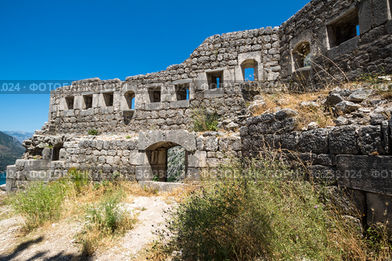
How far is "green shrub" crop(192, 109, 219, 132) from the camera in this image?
780 cm

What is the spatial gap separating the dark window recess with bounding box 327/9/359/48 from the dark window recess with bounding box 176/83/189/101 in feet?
18.4

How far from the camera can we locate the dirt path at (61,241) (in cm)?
344

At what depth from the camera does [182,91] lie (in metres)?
10.0

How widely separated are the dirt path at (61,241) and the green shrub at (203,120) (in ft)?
12.0

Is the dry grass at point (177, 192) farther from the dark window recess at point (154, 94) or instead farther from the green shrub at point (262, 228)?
the dark window recess at point (154, 94)

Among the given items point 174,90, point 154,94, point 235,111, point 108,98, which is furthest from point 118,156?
point 108,98

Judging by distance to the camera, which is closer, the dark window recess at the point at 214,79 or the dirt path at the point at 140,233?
the dirt path at the point at 140,233

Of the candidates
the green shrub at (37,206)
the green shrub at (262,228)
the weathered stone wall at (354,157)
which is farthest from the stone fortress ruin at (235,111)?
the green shrub at (37,206)

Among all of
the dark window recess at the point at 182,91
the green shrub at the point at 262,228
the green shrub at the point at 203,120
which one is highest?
the dark window recess at the point at 182,91

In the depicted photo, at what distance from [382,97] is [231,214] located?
280cm

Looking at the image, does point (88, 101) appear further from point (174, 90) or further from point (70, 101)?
point (174, 90)

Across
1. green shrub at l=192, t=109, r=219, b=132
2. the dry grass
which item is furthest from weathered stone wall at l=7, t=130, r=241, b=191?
green shrub at l=192, t=109, r=219, b=132

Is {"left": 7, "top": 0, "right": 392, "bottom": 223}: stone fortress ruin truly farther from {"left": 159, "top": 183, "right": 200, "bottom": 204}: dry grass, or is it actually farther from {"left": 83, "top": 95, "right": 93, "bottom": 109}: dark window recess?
{"left": 159, "top": 183, "right": 200, "bottom": 204}: dry grass

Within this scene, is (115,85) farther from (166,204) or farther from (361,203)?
(361,203)
